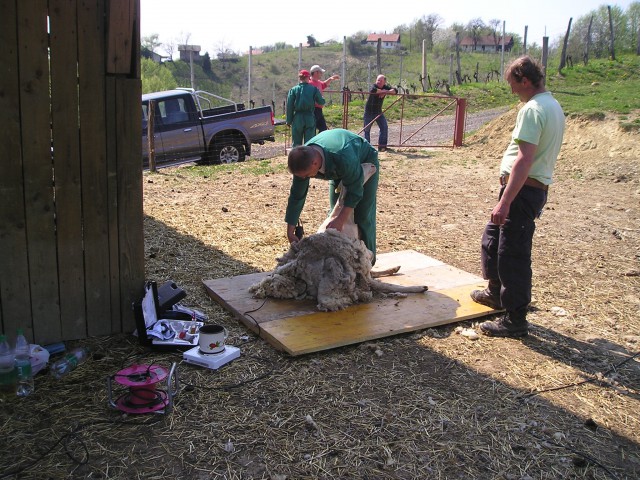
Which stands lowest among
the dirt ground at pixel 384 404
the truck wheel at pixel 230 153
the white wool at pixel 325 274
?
the dirt ground at pixel 384 404

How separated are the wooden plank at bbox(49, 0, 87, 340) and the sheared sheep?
1.57 metres

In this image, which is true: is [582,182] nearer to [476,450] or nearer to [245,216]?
[245,216]

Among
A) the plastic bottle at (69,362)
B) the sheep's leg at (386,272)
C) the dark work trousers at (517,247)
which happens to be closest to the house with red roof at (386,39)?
the sheep's leg at (386,272)

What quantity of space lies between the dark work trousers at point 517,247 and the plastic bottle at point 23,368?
3.44 m

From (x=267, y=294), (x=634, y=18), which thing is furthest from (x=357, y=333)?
(x=634, y=18)

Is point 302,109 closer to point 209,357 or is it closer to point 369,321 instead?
point 369,321

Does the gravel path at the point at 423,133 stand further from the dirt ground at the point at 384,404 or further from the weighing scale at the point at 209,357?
the weighing scale at the point at 209,357

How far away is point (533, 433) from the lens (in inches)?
135

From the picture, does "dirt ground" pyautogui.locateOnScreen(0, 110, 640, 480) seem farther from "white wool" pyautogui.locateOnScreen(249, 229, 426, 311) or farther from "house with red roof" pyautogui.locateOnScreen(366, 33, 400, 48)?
"house with red roof" pyautogui.locateOnScreen(366, 33, 400, 48)

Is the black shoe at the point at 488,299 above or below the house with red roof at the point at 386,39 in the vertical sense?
below

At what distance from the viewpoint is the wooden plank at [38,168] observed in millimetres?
3826

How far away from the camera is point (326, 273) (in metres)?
5.11

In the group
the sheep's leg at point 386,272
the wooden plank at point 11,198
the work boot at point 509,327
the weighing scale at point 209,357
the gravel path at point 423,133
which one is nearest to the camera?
the wooden plank at point 11,198

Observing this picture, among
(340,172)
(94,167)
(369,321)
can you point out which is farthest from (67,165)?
(369,321)
